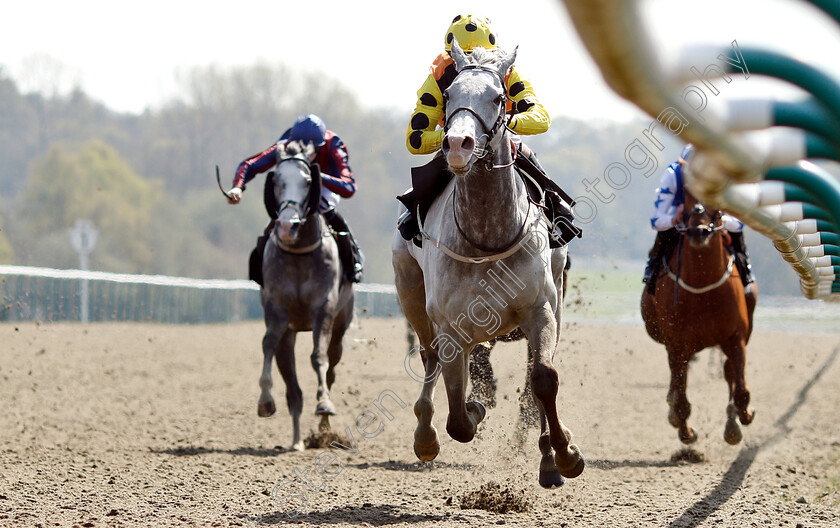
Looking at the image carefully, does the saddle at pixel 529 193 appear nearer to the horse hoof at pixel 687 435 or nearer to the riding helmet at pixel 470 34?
the riding helmet at pixel 470 34

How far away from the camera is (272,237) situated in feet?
27.0

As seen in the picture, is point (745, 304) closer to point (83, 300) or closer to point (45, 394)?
point (45, 394)

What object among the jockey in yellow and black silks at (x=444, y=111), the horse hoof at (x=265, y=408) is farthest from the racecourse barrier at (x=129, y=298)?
the jockey in yellow and black silks at (x=444, y=111)

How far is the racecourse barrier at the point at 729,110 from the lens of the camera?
4.39 ft

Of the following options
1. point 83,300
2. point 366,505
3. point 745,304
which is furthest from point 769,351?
point 366,505

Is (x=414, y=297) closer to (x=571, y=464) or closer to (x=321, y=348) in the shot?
(x=571, y=464)

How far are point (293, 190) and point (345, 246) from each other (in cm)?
117

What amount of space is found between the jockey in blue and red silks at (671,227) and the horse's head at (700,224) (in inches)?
12.8

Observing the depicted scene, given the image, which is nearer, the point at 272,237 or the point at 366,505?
the point at 366,505

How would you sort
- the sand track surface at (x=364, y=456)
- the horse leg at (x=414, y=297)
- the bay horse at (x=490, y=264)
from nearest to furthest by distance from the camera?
1. the bay horse at (x=490, y=264)
2. the sand track surface at (x=364, y=456)
3. the horse leg at (x=414, y=297)

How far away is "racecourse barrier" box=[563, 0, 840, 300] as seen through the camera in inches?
52.6

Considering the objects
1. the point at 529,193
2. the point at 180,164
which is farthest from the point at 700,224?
the point at 180,164

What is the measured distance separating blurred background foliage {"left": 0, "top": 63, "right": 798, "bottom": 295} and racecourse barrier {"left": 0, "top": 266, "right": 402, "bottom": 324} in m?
12.5

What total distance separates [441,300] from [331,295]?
11.0 ft
